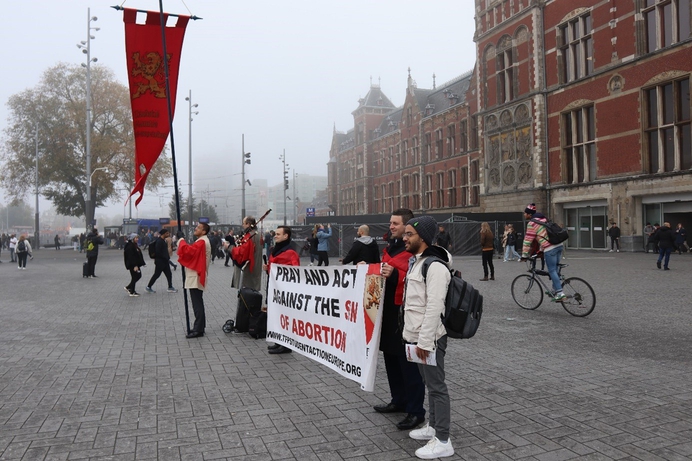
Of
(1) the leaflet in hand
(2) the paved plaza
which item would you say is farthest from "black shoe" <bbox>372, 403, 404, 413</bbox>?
(1) the leaflet in hand

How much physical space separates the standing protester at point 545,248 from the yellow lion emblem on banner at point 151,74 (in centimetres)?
656

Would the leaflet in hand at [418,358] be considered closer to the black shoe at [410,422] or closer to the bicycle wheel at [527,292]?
the black shoe at [410,422]

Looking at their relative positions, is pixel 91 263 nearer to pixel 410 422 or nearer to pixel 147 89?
pixel 147 89

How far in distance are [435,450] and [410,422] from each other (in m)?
0.60

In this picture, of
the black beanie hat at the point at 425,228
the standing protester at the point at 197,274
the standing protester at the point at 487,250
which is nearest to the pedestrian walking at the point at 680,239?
the standing protester at the point at 487,250

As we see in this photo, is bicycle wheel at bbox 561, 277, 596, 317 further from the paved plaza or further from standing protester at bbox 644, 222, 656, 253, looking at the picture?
standing protester at bbox 644, 222, 656, 253

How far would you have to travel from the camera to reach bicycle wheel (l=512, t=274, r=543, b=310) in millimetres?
10117

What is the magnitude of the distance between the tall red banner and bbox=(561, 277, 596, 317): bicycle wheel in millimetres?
7217

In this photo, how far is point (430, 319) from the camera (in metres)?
3.70

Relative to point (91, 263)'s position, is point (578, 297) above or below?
below

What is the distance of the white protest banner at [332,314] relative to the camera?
4.50m

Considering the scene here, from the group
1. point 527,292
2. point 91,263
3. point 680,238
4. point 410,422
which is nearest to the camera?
point 410,422

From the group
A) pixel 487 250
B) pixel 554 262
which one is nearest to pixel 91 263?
pixel 487 250

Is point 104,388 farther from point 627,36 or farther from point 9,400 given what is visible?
point 627,36
